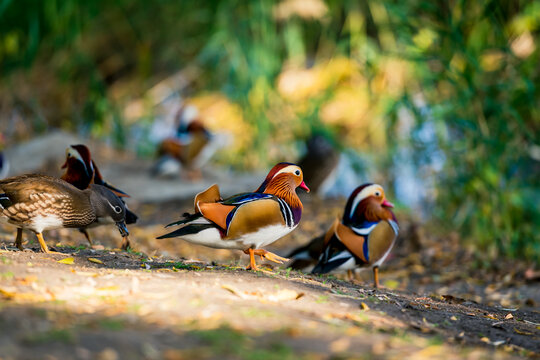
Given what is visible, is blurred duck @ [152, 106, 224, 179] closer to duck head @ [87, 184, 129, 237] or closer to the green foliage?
the green foliage

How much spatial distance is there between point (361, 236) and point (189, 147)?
5.96 m

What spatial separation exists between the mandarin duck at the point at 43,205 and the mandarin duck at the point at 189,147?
621cm

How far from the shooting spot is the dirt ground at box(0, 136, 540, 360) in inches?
93.3

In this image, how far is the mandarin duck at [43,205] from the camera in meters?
3.85

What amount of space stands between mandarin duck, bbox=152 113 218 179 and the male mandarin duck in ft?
18.3

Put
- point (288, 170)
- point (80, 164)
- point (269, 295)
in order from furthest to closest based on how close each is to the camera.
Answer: point (80, 164), point (288, 170), point (269, 295)

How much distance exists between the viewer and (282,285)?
346 cm

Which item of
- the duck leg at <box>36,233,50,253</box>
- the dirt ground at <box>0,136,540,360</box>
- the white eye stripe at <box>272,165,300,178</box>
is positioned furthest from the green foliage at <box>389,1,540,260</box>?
the duck leg at <box>36,233,50,253</box>

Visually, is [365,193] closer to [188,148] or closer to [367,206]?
[367,206]

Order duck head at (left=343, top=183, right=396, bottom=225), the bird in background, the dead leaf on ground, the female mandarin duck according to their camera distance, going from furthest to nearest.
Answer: duck head at (left=343, top=183, right=396, bottom=225)
the bird in background
the female mandarin duck
the dead leaf on ground

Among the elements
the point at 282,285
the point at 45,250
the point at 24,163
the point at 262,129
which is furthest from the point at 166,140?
the point at 282,285

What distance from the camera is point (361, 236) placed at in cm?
484

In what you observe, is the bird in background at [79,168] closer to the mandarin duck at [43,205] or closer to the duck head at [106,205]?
the duck head at [106,205]

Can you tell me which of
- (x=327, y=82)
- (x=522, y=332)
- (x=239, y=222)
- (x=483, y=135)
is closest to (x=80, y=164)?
(x=239, y=222)
